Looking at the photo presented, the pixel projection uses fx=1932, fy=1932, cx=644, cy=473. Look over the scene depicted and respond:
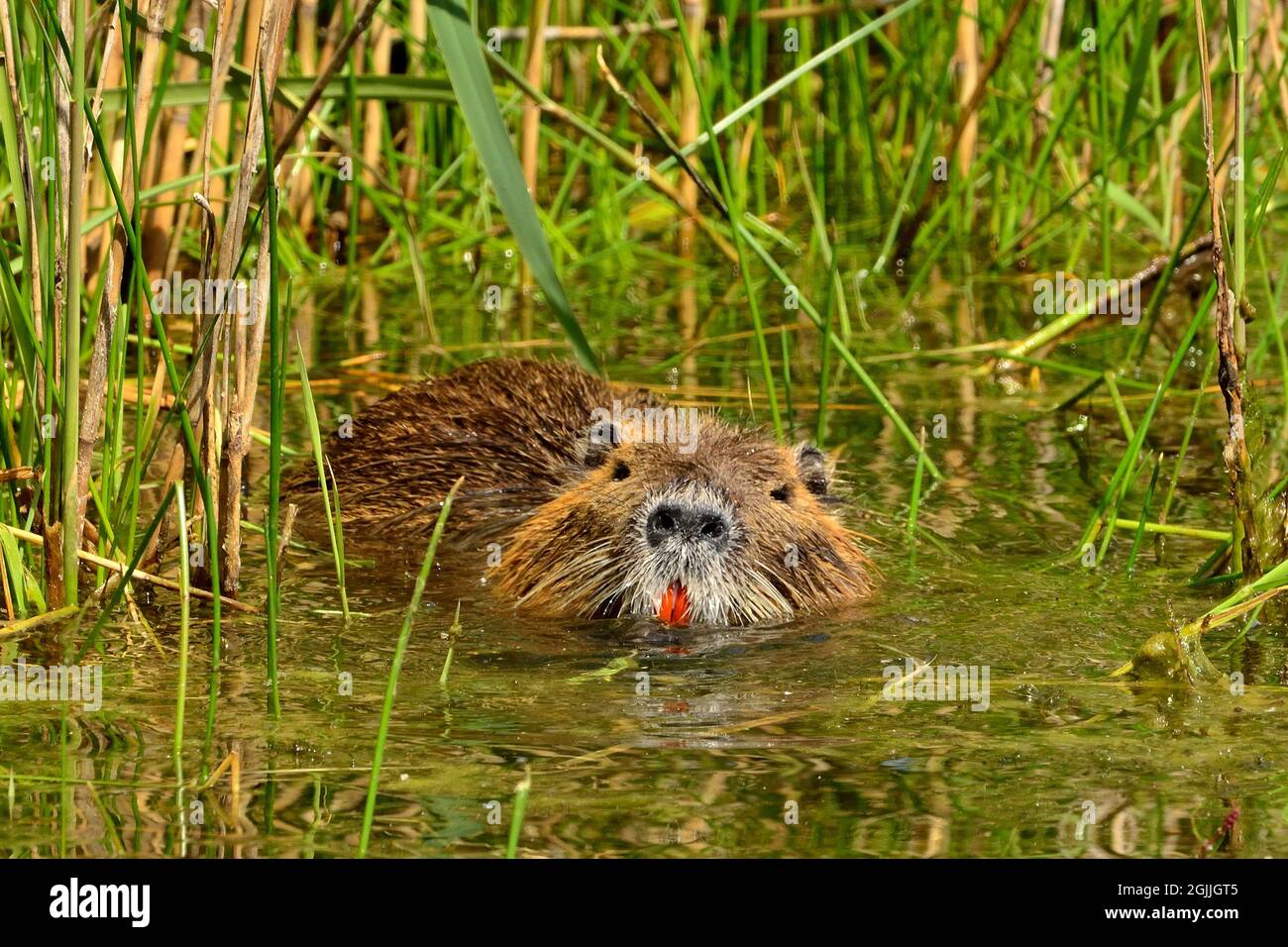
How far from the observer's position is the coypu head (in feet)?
12.0

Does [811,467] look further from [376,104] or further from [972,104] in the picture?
[376,104]

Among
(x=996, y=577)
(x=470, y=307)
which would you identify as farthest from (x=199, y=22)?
(x=996, y=577)

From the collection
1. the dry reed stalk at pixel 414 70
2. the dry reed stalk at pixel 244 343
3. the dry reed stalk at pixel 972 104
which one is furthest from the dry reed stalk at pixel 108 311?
the dry reed stalk at pixel 972 104

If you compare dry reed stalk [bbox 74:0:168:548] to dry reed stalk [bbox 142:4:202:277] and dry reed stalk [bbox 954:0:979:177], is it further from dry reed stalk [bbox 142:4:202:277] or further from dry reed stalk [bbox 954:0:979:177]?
dry reed stalk [bbox 954:0:979:177]

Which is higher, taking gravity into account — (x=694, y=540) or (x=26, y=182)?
(x=26, y=182)

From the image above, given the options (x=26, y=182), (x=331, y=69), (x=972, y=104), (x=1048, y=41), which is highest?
(x=1048, y=41)

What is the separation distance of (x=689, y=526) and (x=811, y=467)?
0.51 metres

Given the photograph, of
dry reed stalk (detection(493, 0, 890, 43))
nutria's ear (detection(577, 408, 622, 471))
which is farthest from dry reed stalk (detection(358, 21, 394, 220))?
nutria's ear (detection(577, 408, 622, 471))

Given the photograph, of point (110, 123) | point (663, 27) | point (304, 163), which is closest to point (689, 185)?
point (663, 27)

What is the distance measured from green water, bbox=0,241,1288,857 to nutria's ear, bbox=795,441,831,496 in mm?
231

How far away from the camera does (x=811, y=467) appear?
4062mm

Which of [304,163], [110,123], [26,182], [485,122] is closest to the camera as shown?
[485,122]

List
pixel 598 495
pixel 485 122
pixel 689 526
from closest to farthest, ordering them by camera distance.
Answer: pixel 485 122 → pixel 689 526 → pixel 598 495

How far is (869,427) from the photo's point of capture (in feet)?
16.4
